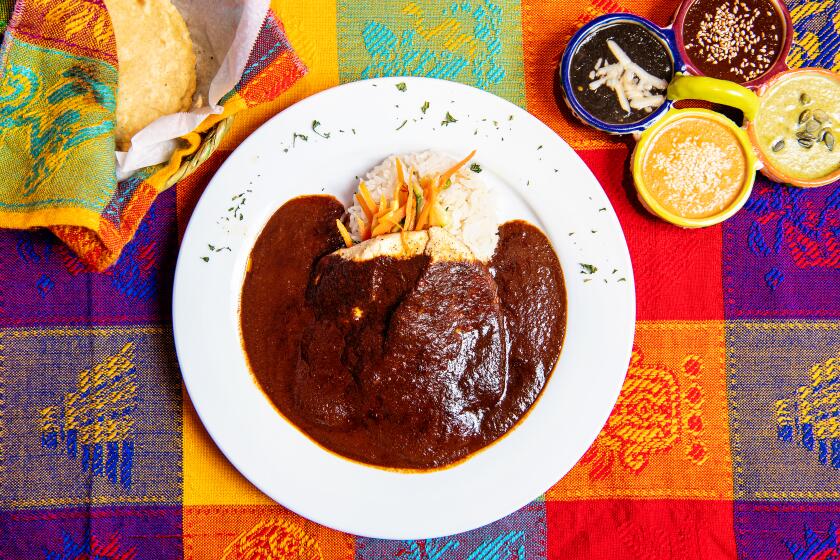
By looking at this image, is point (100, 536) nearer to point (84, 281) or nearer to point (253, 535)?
point (253, 535)

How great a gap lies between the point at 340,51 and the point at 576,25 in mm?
1181

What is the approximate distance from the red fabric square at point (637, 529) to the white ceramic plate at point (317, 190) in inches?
13.4

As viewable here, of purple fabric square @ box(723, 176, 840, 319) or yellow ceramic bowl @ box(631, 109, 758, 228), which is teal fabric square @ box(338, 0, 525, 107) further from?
purple fabric square @ box(723, 176, 840, 319)

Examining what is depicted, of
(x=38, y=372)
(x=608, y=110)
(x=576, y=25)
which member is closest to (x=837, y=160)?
(x=608, y=110)

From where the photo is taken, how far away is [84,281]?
116 inches

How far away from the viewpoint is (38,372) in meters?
2.94

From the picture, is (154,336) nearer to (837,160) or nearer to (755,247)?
(755,247)

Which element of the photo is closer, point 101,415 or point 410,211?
point 410,211

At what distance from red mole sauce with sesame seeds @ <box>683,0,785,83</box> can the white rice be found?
1.23 m

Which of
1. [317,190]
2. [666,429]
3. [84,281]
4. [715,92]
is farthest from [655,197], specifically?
[84,281]

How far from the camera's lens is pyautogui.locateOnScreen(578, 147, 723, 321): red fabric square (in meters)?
3.01

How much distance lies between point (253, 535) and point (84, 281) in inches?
58.4

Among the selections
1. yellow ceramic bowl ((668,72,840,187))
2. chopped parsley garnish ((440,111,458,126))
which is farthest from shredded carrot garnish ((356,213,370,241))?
yellow ceramic bowl ((668,72,840,187))

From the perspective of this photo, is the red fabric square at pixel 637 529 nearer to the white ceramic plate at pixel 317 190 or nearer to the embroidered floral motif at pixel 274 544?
the white ceramic plate at pixel 317 190
